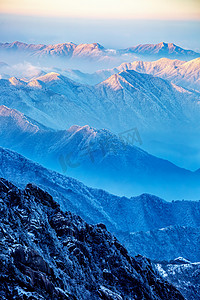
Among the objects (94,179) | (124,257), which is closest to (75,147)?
(94,179)

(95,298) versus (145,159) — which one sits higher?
(145,159)

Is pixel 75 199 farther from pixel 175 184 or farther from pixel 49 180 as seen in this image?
pixel 175 184

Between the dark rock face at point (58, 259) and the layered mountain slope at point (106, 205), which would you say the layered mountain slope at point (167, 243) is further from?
the dark rock face at point (58, 259)

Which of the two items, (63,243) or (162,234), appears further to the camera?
(162,234)

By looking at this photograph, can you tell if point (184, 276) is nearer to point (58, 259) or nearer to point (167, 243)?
point (167, 243)

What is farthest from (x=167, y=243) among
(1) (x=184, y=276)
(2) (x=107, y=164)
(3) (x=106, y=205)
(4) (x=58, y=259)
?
(2) (x=107, y=164)

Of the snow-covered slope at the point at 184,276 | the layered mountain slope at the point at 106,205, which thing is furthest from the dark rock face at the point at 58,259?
the layered mountain slope at the point at 106,205
